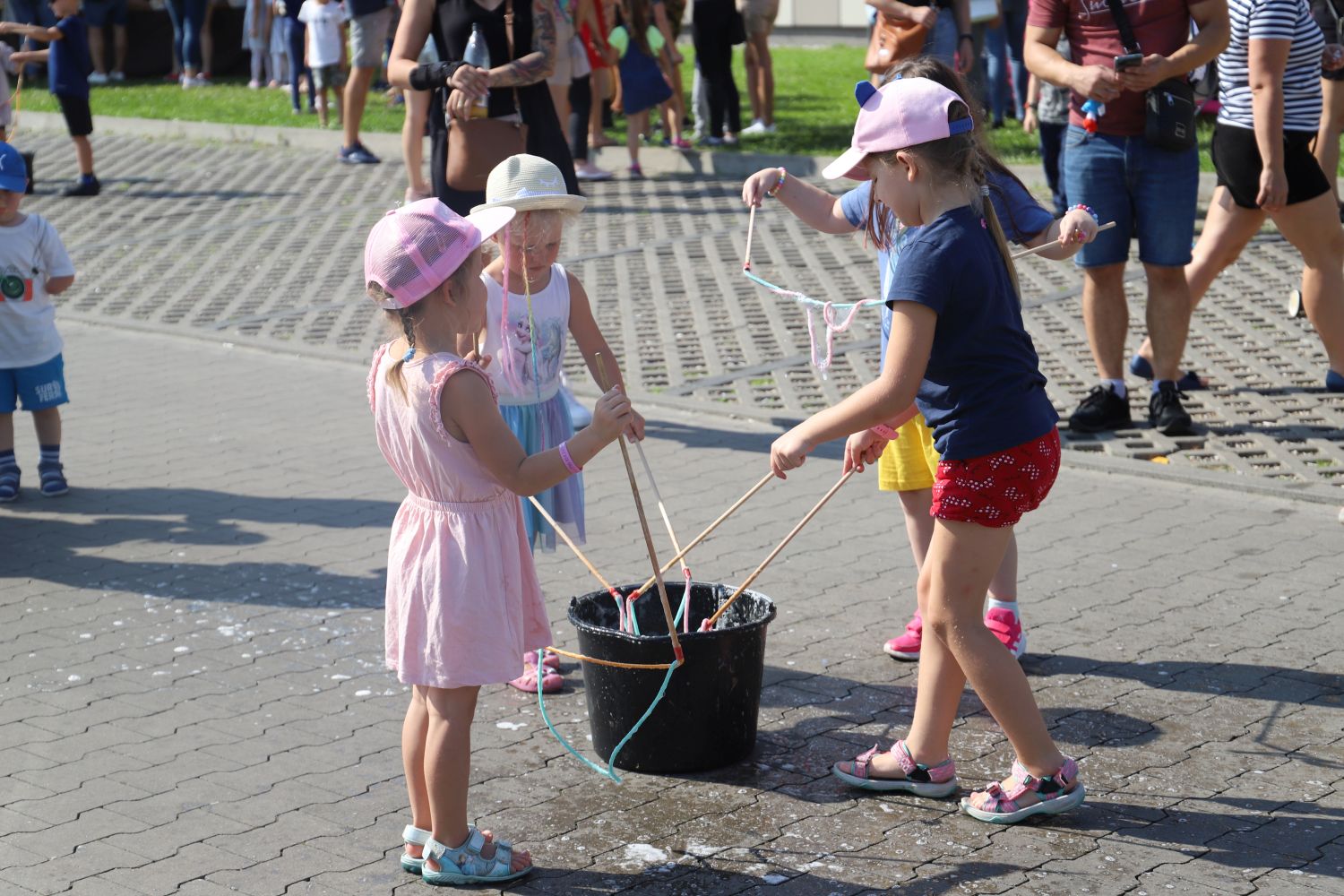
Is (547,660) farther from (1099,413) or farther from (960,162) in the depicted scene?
(1099,413)

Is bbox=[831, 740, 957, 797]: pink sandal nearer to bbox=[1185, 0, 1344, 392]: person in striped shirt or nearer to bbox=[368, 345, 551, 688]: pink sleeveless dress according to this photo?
bbox=[368, 345, 551, 688]: pink sleeveless dress

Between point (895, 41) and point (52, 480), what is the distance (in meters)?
5.78

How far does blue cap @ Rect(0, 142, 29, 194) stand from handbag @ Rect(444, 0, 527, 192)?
5.50ft

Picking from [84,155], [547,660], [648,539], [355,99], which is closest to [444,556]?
[648,539]

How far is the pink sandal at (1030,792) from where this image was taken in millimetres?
3715

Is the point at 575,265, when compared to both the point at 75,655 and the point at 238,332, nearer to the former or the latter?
the point at 238,332

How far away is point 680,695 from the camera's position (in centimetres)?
395

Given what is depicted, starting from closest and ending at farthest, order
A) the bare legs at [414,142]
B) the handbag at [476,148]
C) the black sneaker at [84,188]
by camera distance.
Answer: the handbag at [476,148], the bare legs at [414,142], the black sneaker at [84,188]

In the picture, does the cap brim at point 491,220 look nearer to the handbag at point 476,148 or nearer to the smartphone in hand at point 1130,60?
the handbag at point 476,148

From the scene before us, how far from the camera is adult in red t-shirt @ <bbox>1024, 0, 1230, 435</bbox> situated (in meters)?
6.50

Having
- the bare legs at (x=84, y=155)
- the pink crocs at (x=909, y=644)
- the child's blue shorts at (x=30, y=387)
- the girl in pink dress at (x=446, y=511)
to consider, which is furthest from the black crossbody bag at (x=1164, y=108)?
the bare legs at (x=84, y=155)

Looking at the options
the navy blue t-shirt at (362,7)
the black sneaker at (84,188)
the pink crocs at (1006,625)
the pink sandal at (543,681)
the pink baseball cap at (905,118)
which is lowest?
the pink sandal at (543,681)

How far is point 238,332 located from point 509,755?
5.62 m

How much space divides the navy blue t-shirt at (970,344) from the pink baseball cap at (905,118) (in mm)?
183
